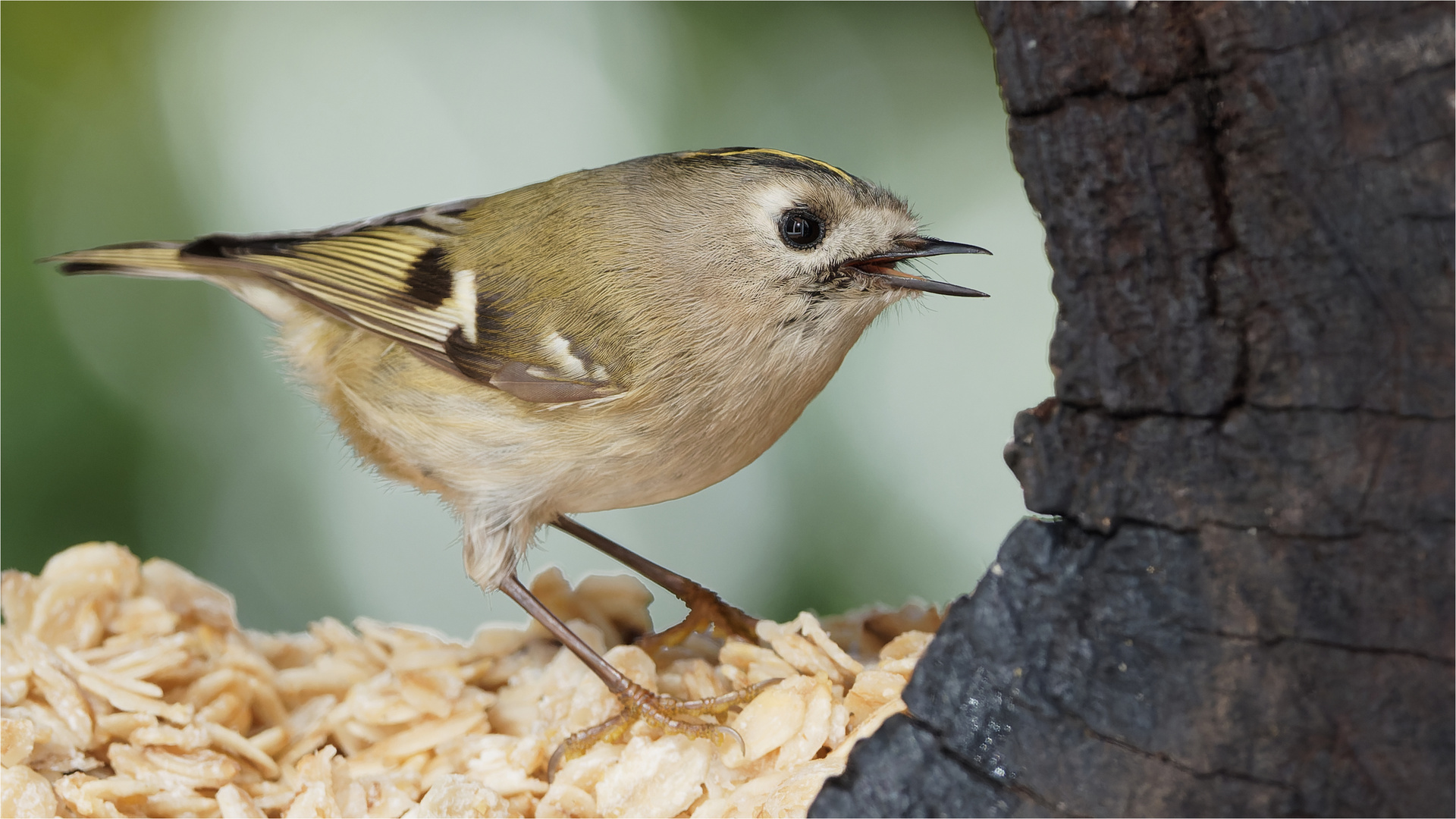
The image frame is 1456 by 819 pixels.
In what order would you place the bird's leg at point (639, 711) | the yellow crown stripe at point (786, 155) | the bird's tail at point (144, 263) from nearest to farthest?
the bird's leg at point (639, 711) → the yellow crown stripe at point (786, 155) → the bird's tail at point (144, 263)

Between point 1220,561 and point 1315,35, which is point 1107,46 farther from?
point 1220,561

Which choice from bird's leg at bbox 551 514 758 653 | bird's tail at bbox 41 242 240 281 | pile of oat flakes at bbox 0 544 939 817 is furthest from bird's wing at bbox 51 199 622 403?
pile of oat flakes at bbox 0 544 939 817

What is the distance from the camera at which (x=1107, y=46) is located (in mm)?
713

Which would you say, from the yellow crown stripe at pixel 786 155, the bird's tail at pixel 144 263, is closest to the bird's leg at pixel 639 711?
the yellow crown stripe at pixel 786 155

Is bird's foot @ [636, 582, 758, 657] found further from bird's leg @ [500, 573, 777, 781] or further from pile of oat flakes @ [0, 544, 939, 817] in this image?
bird's leg @ [500, 573, 777, 781]

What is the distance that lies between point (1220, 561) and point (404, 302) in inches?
45.5

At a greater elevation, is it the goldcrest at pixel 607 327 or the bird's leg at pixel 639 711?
the goldcrest at pixel 607 327

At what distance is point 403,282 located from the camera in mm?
1535

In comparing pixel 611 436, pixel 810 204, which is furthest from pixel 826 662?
pixel 810 204

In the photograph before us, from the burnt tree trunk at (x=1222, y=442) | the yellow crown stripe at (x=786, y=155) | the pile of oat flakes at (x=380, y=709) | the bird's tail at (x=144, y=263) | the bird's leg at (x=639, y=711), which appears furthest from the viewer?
the bird's tail at (x=144, y=263)

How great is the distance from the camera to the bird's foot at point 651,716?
1261 millimetres

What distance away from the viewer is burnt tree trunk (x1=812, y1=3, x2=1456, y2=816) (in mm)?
646

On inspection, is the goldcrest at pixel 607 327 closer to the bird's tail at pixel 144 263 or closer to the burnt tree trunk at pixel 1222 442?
the bird's tail at pixel 144 263

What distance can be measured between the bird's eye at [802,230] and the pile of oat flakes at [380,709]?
48 centimetres
